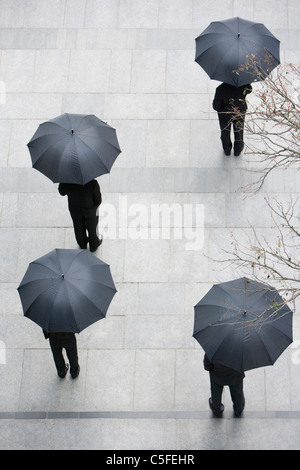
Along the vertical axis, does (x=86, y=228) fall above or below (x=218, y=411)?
above

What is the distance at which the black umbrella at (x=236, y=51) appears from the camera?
11688 mm

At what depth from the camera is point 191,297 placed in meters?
12.1

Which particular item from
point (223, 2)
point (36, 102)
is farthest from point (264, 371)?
point (223, 2)

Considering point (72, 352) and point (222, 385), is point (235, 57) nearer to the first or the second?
point (222, 385)

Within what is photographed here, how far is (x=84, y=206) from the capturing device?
448 inches

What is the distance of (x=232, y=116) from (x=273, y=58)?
1.14 m

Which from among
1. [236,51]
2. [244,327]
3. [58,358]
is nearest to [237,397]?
[244,327]

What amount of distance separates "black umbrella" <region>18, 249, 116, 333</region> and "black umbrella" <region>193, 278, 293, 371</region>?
4.73ft

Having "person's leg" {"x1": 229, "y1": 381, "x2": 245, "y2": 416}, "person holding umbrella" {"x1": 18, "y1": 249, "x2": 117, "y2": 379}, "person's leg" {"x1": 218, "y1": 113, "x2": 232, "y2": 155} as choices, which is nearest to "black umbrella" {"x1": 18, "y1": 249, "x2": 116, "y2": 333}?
"person holding umbrella" {"x1": 18, "y1": 249, "x2": 117, "y2": 379}

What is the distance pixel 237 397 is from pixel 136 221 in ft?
12.3

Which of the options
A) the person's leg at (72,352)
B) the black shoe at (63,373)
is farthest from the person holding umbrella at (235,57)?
the black shoe at (63,373)

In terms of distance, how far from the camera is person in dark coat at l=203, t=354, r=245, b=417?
984cm

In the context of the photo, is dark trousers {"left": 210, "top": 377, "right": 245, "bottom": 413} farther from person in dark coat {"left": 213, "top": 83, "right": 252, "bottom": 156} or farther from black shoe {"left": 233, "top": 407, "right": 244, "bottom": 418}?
person in dark coat {"left": 213, "top": 83, "right": 252, "bottom": 156}

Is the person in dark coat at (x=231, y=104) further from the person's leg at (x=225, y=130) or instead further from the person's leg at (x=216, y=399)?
the person's leg at (x=216, y=399)
